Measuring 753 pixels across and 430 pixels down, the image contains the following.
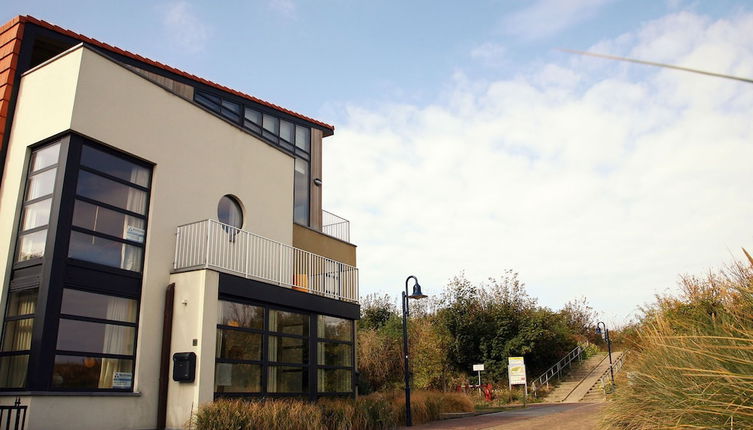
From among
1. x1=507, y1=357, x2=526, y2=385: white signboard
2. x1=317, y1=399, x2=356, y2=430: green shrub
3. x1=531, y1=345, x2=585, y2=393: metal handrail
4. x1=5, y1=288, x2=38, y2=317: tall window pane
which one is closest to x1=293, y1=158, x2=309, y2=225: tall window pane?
x1=317, y1=399, x2=356, y2=430: green shrub

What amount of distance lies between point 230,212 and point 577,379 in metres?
24.5

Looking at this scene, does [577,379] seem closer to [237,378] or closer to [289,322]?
[289,322]

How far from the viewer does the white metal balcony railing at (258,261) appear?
11648 mm

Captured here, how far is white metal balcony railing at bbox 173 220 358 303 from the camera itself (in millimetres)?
11648

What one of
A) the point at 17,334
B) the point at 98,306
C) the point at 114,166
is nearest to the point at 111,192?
the point at 114,166

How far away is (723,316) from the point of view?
4.61m

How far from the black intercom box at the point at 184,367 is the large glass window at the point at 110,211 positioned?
6.19 feet

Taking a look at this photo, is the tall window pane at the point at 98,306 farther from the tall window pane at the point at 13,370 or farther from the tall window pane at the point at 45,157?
the tall window pane at the point at 45,157

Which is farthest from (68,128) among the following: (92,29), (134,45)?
(134,45)

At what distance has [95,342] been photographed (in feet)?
32.2

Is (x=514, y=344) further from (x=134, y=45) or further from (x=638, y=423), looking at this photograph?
(x=638, y=423)

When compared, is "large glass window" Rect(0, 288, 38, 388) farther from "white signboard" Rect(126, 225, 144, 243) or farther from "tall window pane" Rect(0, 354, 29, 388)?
"white signboard" Rect(126, 225, 144, 243)

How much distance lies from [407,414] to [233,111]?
9.66 meters

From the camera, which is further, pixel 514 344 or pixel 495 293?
pixel 495 293
